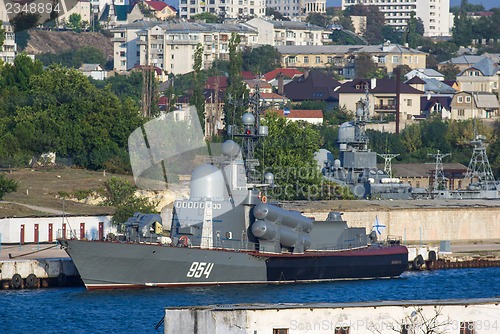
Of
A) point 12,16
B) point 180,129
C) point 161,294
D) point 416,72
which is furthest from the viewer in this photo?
point 416,72

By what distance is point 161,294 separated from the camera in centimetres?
5766

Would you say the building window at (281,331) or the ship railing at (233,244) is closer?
the building window at (281,331)

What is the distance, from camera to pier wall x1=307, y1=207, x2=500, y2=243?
3137 inches

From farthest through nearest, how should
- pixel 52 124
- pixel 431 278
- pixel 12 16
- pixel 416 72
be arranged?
pixel 416 72 → pixel 12 16 → pixel 52 124 → pixel 431 278

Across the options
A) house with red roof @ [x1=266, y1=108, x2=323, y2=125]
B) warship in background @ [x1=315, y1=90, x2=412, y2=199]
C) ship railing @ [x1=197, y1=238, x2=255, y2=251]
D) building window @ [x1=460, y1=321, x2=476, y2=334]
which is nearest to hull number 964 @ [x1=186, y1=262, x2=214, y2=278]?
ship railing @ [x1=197, y1=238, x2=255, y2=251]

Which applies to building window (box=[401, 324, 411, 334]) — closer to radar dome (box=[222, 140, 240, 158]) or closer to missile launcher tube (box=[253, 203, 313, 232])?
missile launcher tube (box=[253, 203, 313, 232])

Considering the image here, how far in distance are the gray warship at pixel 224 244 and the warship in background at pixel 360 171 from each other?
78.3ft

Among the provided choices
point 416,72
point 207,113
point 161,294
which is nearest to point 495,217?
point 161,294

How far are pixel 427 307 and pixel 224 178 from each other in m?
24.7

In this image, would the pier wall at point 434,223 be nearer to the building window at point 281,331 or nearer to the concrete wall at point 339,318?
the concrete wall at point 339,318

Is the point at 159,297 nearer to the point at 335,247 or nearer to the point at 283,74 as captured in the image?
the point at 335,247

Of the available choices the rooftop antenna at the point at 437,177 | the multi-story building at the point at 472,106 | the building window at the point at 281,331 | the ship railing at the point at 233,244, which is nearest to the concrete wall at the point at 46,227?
the ship railing at the point at 233,244

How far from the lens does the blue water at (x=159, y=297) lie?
164 ft

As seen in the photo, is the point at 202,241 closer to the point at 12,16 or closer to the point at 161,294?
the point at 161,294
